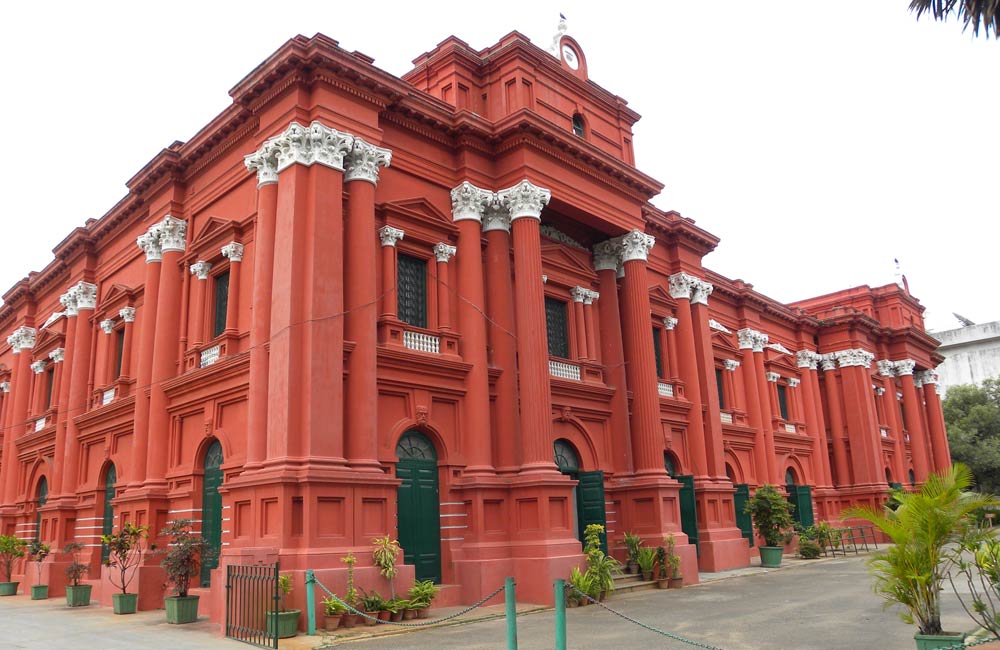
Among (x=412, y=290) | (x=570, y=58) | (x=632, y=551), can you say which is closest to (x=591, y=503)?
(x=632, y=551)

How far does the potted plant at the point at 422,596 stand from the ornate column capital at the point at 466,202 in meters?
8.03

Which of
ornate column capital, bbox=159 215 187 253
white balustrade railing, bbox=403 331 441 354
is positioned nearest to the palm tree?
white balustrade railing, bbox=403 331 441 354

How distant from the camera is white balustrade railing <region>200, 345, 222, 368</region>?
55.5 ft

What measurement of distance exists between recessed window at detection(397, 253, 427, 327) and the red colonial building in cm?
5

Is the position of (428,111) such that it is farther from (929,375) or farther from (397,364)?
(929,375)

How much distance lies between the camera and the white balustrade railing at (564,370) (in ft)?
63.7

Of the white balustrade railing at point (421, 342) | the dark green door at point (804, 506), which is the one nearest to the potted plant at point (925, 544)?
the white balustrade railing at point (421, 342)

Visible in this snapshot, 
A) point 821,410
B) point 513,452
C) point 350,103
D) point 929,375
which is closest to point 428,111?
point 350,103

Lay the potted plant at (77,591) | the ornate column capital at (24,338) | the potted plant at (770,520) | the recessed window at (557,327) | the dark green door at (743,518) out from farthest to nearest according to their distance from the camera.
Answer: the ornate column capital at (24,338), the dark green door at (743,518), the potted plant at (770,520), the recessed window at (557,327), the potted plant at (77,591)

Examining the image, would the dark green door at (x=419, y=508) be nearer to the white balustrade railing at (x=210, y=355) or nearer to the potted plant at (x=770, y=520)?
the white balustrade railing at (x=210, y=355)

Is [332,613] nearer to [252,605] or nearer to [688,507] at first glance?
[252,605]

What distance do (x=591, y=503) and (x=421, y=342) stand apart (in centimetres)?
573

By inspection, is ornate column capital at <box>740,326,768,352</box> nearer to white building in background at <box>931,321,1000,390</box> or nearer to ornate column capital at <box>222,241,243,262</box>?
ornate column capital at <box>222,241,243,262</box>

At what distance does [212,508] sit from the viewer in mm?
16406
